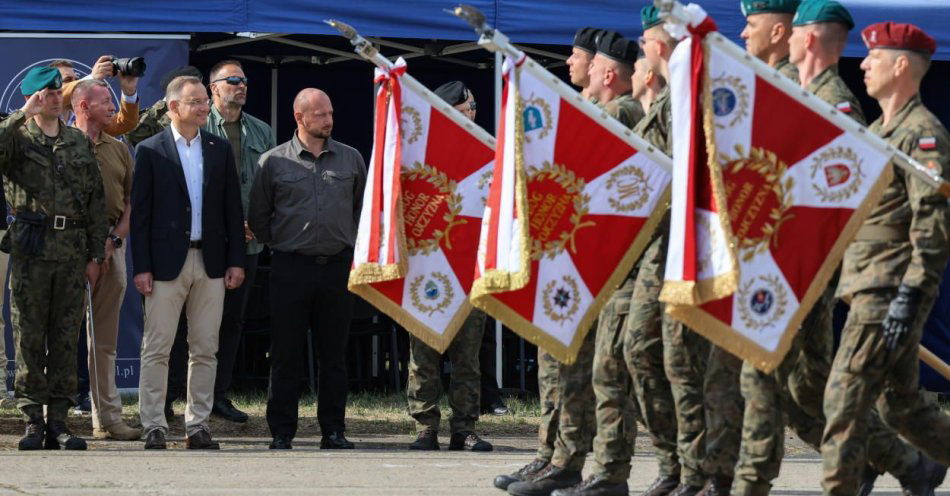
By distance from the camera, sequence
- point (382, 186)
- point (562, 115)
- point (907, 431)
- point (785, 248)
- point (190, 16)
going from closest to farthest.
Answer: point (785, 248)
point (907, 431)
point (562, 115)
point (382, 186)
point (190, 16)

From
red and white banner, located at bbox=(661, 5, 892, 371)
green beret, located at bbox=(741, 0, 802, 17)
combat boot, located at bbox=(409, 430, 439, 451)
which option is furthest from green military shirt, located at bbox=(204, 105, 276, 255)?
red and white banner, located at bbox=(661, 5, 892, 371)

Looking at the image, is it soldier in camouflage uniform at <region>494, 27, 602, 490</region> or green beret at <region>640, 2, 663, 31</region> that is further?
soldier in camouflage uniform at <region>494, 27, 602, 490</region>

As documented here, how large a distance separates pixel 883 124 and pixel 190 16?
515 cm

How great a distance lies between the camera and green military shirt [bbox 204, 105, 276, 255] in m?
9.80

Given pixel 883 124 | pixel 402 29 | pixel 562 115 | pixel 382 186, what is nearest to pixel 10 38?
pixel 402 29

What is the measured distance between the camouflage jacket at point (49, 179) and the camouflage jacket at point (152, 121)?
51.4 inches

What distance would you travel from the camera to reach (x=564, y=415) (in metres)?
7.09

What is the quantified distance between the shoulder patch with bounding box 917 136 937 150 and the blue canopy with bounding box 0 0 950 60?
4.71m

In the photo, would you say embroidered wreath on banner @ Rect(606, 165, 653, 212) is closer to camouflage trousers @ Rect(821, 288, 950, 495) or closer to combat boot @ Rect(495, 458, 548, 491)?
camouflage trousers @ Rect(821, 288, 950, 495)

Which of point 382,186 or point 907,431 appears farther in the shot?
point 382,186

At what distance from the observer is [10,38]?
1030 cm

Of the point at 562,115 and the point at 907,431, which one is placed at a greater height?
the point at 562,115

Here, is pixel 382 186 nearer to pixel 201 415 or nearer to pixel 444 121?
pixel 444 121

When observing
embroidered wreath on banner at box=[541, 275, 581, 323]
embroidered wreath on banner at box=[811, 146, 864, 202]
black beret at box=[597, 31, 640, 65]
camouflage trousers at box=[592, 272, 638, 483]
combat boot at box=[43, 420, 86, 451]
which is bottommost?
combat boot at box=[43, 420, 86, 451]
